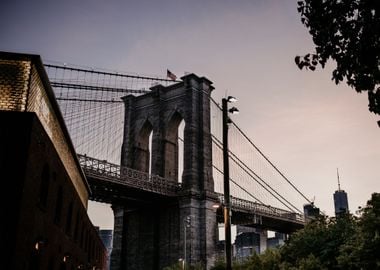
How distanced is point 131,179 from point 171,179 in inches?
370

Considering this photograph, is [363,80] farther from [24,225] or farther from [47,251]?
[47,251]

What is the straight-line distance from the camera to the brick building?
11633 mm

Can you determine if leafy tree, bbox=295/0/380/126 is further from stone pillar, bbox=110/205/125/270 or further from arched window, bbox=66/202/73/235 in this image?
stone pillar, bbox=110/205/125/270

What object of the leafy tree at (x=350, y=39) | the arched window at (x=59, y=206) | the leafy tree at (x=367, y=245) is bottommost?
the leafy tree at (x=367, y=245)

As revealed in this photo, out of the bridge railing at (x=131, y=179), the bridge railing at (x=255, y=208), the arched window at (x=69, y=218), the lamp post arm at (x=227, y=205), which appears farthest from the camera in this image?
the bridge railing at (x=255, y=208)

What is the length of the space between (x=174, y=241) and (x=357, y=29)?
45.0 m

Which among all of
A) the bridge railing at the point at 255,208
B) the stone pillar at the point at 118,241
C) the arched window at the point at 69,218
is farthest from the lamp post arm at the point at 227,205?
the stone pillar at the point at 118,241

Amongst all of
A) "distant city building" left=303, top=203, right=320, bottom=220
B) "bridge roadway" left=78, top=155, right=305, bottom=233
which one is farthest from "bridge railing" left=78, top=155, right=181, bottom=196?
"distant city building" left=303, top=203, right=320, bottom=220

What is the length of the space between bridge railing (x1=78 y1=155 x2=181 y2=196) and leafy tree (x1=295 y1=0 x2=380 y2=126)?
34801 millimetres

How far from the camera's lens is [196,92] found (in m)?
A: 54.5

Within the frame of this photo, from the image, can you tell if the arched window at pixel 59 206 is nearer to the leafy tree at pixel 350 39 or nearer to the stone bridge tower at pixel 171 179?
the leafy tree at pixel 350 39

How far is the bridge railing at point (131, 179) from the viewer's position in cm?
4234

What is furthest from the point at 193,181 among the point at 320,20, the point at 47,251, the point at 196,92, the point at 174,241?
the point at 320,20

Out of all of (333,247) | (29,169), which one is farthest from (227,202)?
(333,247)
